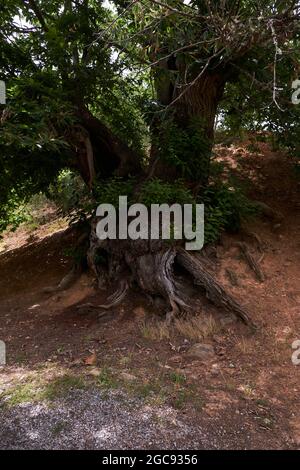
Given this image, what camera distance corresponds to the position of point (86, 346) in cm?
511

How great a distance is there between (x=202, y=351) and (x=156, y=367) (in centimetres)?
59

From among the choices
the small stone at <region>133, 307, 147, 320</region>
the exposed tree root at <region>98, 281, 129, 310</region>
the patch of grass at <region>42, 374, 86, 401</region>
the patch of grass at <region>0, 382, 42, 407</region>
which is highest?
the exposed tree root at <region>98, 281, 129, 310</region>

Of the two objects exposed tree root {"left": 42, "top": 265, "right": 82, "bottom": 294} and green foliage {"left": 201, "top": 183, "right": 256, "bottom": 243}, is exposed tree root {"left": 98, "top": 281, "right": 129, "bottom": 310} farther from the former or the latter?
green foliage {"left": 201, "top": 183, "right": 256, "bottom": 243}

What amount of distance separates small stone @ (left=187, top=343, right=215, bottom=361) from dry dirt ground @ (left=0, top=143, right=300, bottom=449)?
0.13ft

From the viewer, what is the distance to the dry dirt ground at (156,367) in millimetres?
3535

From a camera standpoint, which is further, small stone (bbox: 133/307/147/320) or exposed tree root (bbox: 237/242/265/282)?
exposed tree root (bbox: 237/242/265/282)

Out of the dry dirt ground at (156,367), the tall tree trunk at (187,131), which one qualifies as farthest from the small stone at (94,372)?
the tall tree trunk at (187,131)

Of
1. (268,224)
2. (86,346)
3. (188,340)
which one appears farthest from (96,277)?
(268,224)

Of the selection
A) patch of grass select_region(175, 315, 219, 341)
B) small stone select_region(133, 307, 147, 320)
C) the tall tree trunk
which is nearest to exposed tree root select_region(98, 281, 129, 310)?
small stone select_region(133, 307, 147, 320)

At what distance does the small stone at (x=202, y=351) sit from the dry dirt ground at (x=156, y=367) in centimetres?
4

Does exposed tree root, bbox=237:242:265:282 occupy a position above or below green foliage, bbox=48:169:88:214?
below

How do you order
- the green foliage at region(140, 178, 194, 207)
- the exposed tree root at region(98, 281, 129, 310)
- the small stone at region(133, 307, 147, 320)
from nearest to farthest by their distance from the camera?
1. the small stone at region(133, 307, 147, 320)
2. the exposed tree root at region(98, 281, 129, 310)
3. the green foliage at region(140, 178, 194, 207)

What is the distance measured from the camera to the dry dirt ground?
11.6 feet

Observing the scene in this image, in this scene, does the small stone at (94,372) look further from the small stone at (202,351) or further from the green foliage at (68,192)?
the green foliage at (68,192)
